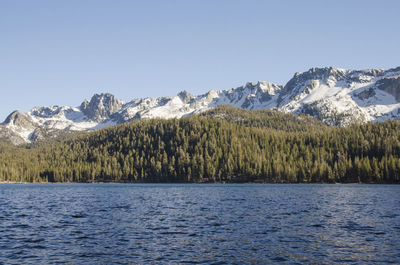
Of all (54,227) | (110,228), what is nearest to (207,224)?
(110,228)

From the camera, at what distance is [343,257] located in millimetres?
35406

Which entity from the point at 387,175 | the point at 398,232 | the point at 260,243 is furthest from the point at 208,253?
the point at 387,175

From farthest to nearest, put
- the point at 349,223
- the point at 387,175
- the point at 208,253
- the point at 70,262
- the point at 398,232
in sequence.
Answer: the point at 387,175, the point at 349,223, the point at 398,232, the point at 208,253, the point at 70,262

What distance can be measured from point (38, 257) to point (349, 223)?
42223 millimetres

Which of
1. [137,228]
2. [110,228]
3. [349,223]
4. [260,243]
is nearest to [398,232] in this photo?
[349,223]

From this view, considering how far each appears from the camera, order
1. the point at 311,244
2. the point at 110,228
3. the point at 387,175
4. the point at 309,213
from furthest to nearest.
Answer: the point at 387,175, the point at 309,213, the point at 110,228, the point at 311,244

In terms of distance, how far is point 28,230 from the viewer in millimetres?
50469

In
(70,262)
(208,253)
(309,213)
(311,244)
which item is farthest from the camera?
(309,213)

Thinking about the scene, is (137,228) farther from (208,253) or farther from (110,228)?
(208,253)

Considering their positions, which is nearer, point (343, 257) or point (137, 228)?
point (343, 257)

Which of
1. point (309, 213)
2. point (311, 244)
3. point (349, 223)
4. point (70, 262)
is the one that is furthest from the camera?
point (309, 213)

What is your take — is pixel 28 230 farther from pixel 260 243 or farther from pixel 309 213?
pixel 309 213

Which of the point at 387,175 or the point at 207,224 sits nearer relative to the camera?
the point at 207,224

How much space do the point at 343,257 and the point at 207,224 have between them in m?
23.3
